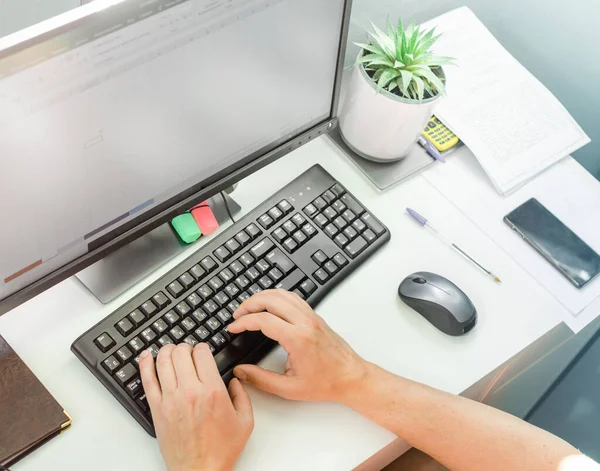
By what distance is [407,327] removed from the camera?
852mm

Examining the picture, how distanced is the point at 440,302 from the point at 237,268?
10.9 inches

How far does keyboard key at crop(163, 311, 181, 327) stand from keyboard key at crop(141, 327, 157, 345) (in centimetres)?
2

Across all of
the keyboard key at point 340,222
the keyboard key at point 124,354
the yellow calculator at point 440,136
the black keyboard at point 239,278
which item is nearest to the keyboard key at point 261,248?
the black keyboard at point 239,278

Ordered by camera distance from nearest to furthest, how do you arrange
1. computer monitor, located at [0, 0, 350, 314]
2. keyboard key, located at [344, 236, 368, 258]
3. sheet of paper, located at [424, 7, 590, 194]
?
1. computer monitor, located at [0, 0, 350, 314]
2. keyboard key, located at [344, 236, 368, 258]
3. sheet of paper, located at [424, 7, 590, 194]

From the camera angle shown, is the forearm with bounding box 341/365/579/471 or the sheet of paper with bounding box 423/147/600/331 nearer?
the forearm with bounding box 341/365/579/471

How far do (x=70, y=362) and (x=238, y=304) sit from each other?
216 mm

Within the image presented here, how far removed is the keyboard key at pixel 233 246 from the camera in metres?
0.83

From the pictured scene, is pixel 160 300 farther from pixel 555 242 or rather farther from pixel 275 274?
pixel 555 242

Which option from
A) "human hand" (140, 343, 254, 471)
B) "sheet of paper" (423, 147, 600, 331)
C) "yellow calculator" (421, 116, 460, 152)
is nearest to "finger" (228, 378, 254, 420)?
"human hand" (140, 343, 254, 471)

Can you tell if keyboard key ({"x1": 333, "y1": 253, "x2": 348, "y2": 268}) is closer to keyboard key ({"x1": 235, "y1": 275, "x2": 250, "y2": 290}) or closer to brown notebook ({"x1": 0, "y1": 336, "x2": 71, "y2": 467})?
keyboard key ({"x1": 235, "y1": 275, "x2": 250, "y2": 290})

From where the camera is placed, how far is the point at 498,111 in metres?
1.09

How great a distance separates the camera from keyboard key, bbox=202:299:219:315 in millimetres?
780

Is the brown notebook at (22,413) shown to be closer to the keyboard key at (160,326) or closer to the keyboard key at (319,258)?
the keyboard key at (160,326)

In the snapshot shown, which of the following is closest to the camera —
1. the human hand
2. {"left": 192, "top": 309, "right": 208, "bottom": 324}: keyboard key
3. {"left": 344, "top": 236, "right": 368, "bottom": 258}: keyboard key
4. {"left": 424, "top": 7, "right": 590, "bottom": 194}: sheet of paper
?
the human hand
